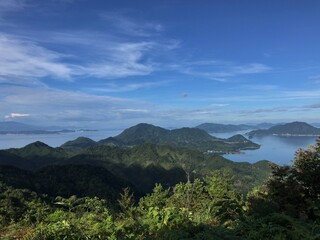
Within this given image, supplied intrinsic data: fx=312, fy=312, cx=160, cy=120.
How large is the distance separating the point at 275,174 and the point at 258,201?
3.56ft

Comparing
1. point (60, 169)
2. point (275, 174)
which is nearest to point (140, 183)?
point (60, 169)

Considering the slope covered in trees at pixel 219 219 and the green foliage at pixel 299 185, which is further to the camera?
the green foliage at pixel 299 185

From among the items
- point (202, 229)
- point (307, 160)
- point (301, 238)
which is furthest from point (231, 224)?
Answer: point (307, 160)

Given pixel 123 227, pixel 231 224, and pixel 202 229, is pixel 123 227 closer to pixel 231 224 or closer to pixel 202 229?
pixel 202 229

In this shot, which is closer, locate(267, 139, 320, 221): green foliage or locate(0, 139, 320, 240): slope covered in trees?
locate(0, 139, 320, 240): slope covered in trees

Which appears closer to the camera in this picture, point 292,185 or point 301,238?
point 301,238

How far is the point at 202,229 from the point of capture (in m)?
6.61

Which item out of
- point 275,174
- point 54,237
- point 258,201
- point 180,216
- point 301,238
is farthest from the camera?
point 275,174

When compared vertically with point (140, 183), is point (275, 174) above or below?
above

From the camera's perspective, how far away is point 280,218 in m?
6.50

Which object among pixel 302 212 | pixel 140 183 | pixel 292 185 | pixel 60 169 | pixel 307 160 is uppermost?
pixel 307 160

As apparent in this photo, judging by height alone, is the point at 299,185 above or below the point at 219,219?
above

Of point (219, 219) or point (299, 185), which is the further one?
point (299, 185)

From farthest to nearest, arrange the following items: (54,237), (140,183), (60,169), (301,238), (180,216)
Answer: (140,183), (60,169), (180,216), (54,237), (301,238)
